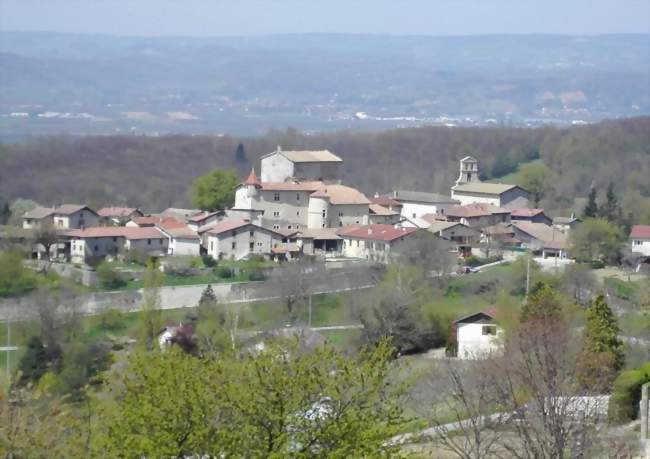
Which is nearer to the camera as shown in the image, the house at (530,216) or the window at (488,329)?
the window at (488,329)

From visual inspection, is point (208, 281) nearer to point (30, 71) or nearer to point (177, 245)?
point (177, 245)

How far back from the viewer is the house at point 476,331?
26438 mm

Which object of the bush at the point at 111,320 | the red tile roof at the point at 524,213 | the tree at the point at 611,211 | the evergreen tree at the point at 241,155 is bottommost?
the bush at the point at 111,320

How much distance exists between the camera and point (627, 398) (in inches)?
678

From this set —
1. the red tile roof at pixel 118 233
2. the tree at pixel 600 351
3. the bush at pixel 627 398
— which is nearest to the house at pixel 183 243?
the red tile roof at pixel 118 233

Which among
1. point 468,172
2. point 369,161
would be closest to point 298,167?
point 468,172

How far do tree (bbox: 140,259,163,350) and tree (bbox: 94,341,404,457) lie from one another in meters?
15.7

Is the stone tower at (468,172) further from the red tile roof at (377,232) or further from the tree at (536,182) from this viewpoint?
the red tile roof at (377,232)

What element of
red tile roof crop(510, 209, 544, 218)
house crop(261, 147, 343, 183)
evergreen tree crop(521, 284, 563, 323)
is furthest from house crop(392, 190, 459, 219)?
evergreen tree crop(521, 284, 563, 323)

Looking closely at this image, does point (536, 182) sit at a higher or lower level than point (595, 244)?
higher

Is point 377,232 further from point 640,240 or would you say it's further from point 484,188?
point 484,188

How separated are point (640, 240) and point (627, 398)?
69.5 feet

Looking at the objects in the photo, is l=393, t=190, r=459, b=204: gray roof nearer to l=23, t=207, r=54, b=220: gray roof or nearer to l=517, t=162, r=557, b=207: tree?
l=517, t=162, r=557, b=207: tree

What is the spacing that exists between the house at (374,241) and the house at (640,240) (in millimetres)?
5530
